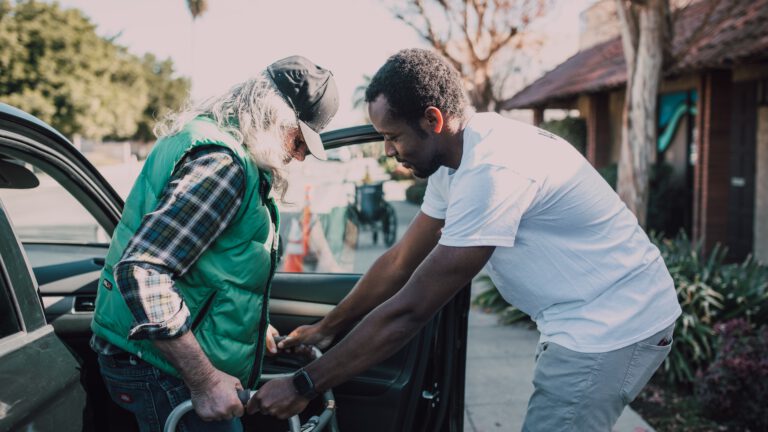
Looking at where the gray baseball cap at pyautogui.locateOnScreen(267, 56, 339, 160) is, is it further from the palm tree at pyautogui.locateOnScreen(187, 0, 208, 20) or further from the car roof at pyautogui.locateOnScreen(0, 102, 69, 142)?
the palm tree at pyautogui.locateOnScreen(187, 0, 208, 20)

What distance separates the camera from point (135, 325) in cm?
165

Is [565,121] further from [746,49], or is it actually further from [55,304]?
[55,304]

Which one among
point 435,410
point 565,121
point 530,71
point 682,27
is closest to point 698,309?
point 435,410

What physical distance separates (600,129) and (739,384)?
39.8 ft

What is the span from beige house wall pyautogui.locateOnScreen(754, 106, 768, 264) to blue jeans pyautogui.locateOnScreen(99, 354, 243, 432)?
915cm

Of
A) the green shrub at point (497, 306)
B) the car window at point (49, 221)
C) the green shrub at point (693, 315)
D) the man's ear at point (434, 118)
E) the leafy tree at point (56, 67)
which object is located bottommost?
the green shrub at point (497, 306)

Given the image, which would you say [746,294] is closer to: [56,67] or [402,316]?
[402,316]

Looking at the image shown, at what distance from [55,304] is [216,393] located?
104 centimetres

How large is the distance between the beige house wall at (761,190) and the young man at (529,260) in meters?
8.29

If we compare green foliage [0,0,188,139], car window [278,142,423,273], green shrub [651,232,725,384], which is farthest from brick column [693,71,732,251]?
green foliage [0,0,188,139]

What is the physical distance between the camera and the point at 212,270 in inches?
69.0

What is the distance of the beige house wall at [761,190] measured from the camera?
9.02m

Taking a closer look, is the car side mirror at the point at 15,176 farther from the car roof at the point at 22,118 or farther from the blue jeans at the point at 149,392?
the blue jeans at the point at 149,392

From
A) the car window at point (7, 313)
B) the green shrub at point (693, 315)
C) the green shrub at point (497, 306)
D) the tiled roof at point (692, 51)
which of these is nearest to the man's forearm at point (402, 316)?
the car window at point (7, 313)
